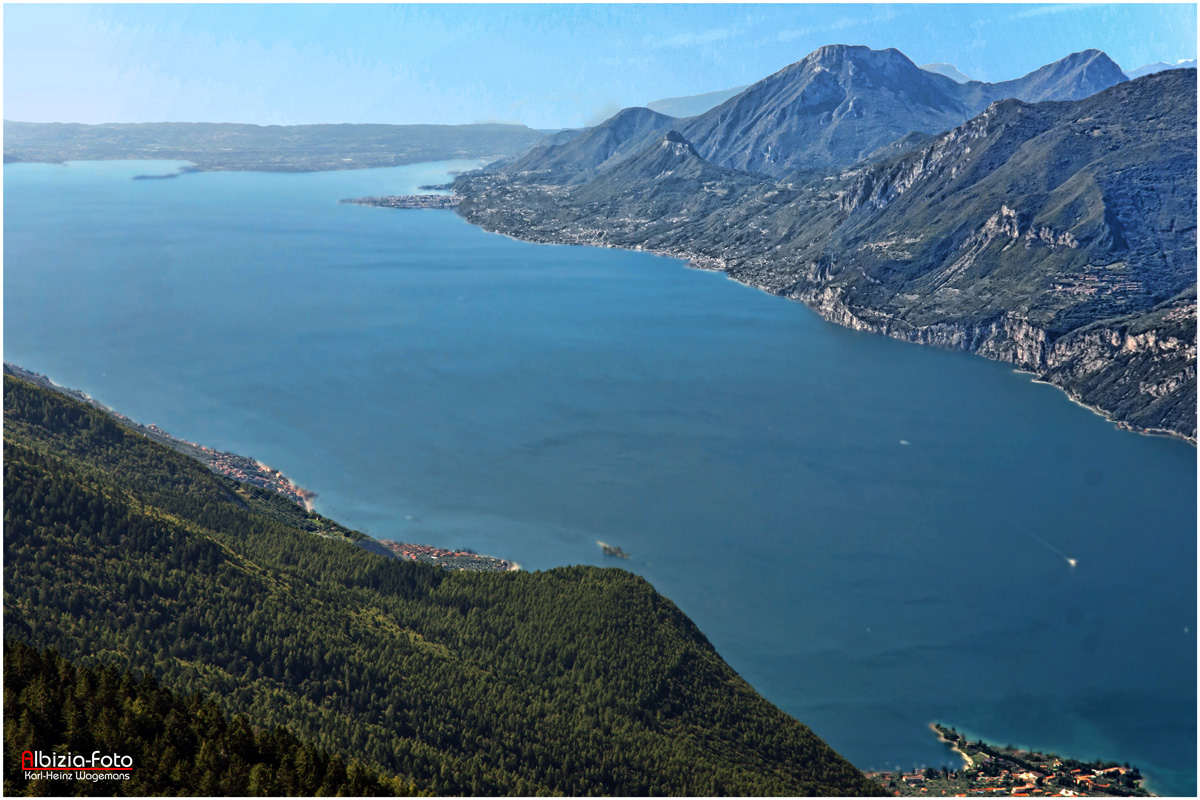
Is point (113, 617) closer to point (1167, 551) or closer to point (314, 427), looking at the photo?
point (314, 427)

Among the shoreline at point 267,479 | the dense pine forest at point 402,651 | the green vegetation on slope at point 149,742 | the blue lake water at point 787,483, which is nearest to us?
the green vegetation on slope at point 149,742

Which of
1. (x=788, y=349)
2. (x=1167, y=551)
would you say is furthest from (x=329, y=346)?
(x=1167, y=551)

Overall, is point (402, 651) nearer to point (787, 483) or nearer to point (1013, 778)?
point (1013, 778)

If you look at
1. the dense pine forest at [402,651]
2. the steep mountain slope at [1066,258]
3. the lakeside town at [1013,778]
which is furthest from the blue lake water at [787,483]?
the dense pine forest at [402,651]

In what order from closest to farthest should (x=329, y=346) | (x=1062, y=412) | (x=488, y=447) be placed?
(x=488, y=447) < (x=1062, y=412) < (x=329, y=346)

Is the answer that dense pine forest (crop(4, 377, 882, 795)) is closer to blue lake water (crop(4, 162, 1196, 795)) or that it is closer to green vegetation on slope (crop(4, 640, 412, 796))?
green vegetation on slope (crop(4, 640, 412, 796))

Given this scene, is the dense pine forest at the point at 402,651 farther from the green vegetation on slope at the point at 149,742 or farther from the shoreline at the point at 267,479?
the shoreline at the point at 267,479

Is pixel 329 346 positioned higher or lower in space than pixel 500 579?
higher
